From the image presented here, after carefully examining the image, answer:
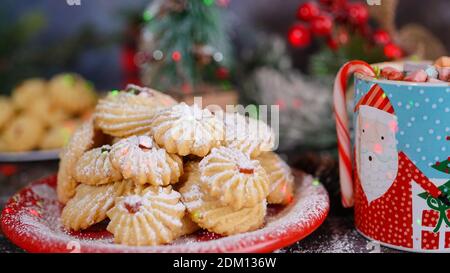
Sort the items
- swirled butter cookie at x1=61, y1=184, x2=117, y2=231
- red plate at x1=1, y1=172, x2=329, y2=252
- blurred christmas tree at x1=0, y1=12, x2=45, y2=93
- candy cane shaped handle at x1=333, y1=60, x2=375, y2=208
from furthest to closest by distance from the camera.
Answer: blurred christmas tree at x1=0, y1=12, x2=45, y2=93 → candy cane shaped handle at x1=333, y1=60, x2=375, y2=208 → swirled butter cookie at x1=61, y1=184, x2=117, y2=231 → red plate at x1=1, y1=172, x2=329, y2=252

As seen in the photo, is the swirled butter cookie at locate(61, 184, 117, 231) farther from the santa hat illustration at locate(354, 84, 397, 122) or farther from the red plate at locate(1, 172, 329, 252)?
the santa hat illustration at locate(354, 84, 397, 122)

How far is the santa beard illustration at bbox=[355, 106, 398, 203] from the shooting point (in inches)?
31.9

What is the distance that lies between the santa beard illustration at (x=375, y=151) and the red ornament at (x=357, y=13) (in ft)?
1.53

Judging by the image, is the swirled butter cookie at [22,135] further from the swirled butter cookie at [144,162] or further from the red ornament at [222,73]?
the swirled butter cookie at [144,162]

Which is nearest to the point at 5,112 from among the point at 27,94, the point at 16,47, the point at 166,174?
the point at 27,94

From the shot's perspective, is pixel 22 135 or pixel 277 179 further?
pixel 22 135

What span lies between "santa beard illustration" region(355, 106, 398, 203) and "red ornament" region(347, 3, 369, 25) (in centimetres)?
47

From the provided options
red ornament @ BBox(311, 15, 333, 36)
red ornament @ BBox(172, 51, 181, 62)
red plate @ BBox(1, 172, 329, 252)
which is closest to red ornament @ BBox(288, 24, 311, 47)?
red ornament @ BBox(311, 15, 333, 36)

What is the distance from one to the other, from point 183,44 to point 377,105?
0.62 m

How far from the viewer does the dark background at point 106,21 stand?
5.55 feet

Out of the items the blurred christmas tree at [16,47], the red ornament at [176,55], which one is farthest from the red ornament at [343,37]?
the blurred christmas tree at [16,47]

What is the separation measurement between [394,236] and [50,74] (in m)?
1.30

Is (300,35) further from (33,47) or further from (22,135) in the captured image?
(33,47)

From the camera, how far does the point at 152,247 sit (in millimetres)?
740
